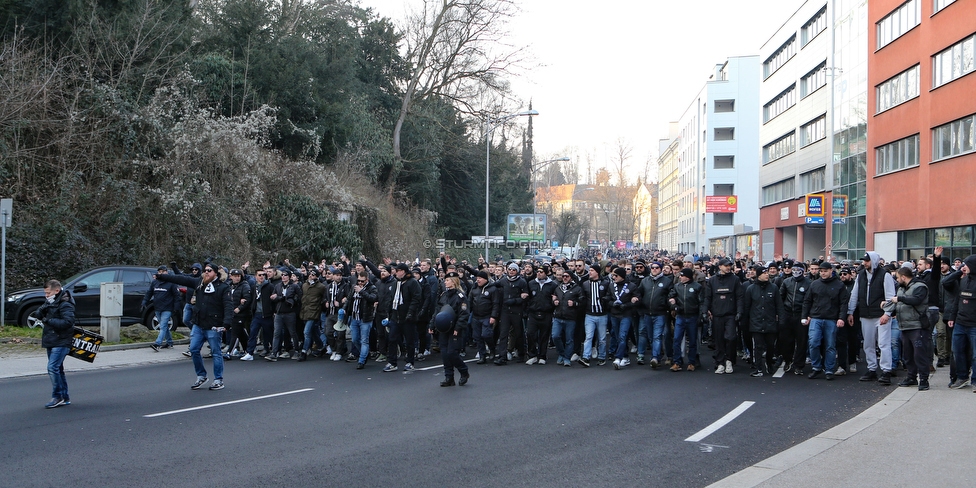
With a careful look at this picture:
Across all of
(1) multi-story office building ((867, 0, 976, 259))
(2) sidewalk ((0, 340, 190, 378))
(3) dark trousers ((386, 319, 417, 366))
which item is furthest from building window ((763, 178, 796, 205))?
(2) sidewalk ((0, 340, 190, 378))

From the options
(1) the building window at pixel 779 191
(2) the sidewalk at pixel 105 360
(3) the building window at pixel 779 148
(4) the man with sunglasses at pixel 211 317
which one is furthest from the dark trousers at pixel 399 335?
(3) the building window at pixel 779 148

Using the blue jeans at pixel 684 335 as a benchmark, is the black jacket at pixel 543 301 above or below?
above

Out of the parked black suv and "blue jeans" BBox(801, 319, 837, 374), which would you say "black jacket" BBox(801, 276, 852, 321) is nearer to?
"blue jeans" BBox(801, 319, 837, 374)

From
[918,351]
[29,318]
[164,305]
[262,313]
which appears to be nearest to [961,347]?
[918,351]

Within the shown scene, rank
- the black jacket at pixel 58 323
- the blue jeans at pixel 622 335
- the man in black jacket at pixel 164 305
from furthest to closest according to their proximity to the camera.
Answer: the man in black jacket at pixel 164 305 → the blue jeans at pixel 622 335 → the black jacket at pixel 58 323

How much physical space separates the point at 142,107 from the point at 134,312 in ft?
29.8

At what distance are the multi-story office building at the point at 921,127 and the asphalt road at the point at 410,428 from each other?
1833 centimetres

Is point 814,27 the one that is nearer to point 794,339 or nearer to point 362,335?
point 794,339

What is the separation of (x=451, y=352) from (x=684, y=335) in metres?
4.44

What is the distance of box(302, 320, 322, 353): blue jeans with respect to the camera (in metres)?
15.2

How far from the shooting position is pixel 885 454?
7.04 metres

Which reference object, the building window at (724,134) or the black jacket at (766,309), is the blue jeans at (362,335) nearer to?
the black jacket at (766,309)

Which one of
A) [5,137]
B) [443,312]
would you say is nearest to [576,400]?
[443,312]

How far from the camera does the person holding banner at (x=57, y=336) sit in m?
9.94
